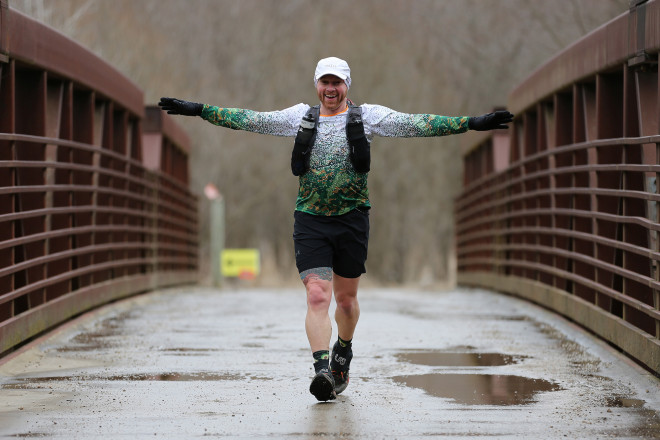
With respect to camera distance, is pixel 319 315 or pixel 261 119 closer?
pixel 319 315

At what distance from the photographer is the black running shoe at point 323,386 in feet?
22.9

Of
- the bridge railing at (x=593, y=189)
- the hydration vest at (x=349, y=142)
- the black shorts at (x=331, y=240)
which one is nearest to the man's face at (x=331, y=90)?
the hydration vest at (x=349, y=142)

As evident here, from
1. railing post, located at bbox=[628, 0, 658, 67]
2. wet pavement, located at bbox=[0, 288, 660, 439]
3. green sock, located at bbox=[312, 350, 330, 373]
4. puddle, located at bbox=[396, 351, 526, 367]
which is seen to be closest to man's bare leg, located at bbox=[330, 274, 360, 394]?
wet pavement, located at bbox=[0, 288, 660, 439]

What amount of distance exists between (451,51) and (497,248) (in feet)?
80.8

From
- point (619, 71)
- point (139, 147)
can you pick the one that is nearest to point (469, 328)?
point (619, 71)

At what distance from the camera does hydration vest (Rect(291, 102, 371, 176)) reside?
732 centimetres

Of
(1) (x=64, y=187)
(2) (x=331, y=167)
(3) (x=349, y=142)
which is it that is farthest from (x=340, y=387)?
(1) (x=64, y=187)

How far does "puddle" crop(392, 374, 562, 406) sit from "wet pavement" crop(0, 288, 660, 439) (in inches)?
0.5

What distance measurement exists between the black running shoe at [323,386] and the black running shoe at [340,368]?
40 centimetres

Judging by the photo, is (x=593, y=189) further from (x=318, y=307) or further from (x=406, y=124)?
(x=318, y=307)

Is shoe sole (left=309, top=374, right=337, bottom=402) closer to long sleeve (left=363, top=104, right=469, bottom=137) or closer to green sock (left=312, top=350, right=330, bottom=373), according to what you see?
green sock (left=312, top=350, right=330, bottom=373)

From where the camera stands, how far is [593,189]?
34.0 feet

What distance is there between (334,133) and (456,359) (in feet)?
8.21

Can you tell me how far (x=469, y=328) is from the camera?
11.6 metres
